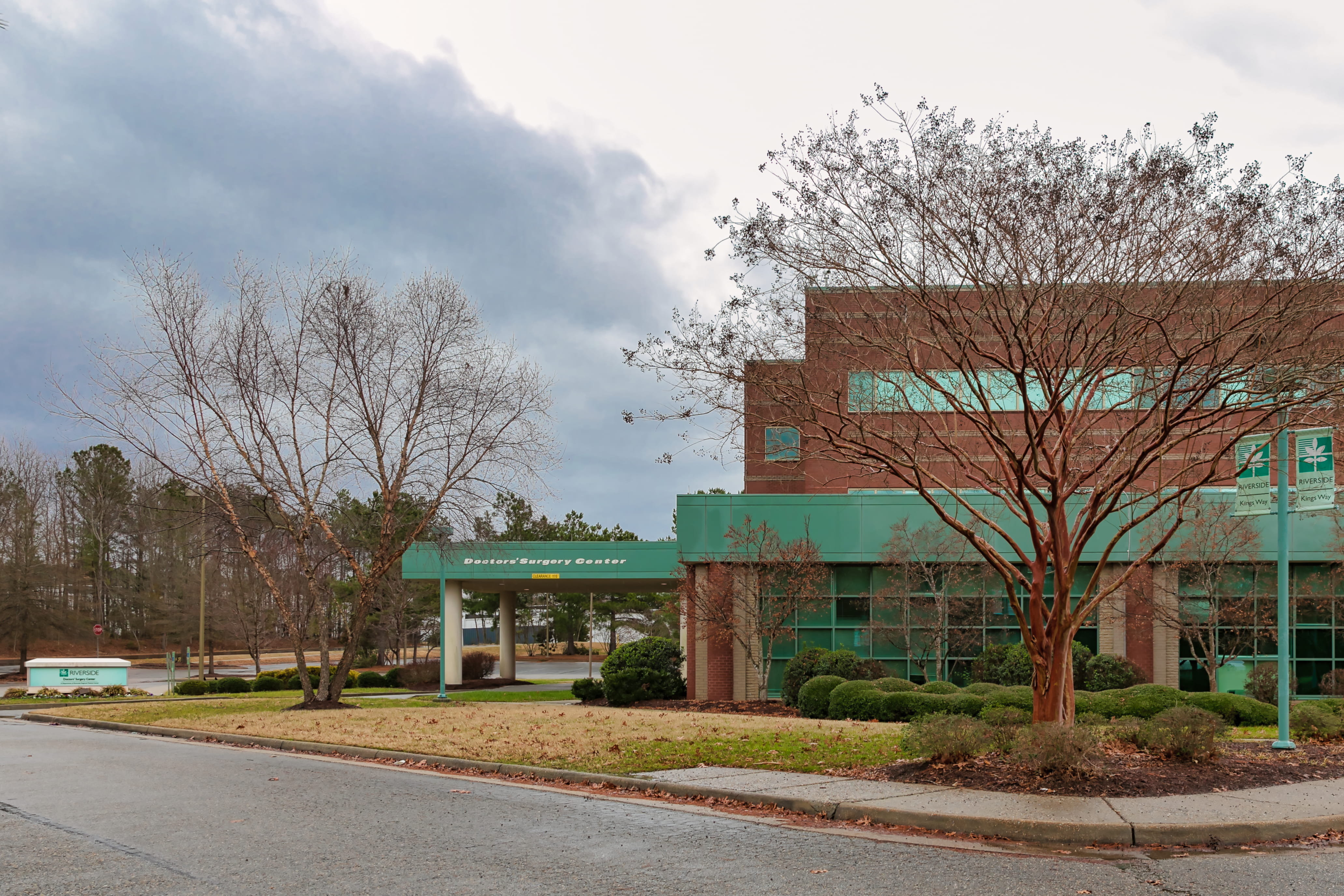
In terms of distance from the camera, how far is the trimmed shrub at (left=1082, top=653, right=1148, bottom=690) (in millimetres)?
24938

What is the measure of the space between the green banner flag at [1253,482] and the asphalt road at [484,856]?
6934 millimetres

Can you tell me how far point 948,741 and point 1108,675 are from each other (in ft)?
51.1

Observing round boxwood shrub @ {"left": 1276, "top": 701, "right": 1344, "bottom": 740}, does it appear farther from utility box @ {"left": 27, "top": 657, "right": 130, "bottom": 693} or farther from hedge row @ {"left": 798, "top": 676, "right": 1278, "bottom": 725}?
utility box @ {"left": 27, "top": 657, "right": 130, "bottom": 693}

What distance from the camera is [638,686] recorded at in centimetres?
3061

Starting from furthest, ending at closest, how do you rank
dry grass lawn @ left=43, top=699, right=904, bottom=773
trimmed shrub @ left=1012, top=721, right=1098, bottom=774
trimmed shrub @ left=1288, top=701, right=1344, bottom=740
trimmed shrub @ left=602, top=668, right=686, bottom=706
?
trimmed shrub @ left=602, top=668, right=686, bottom=706, trimmed shrub @ left=1288, top=701, right=1344, bottom=740, dry grass lawn @ left=43, top=699, right=904, bottom=773, trimmed shrub @ left=1012, top=721, right=1098, bottom=774

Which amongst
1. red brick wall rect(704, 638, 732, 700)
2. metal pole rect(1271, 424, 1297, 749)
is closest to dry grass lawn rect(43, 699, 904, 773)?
red brick wall rect(704, 638, 732, 700)

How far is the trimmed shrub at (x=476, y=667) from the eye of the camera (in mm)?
49188

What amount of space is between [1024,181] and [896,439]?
3.92 m

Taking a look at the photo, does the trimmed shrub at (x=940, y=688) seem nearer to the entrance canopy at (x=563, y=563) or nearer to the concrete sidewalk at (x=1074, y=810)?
the concrete sidewalk at (x=1074, y=810)

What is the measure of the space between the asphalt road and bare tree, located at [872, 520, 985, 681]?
63.3ft

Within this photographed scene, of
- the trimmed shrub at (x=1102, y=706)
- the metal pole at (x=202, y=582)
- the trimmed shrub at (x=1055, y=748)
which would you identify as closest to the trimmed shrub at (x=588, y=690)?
the metal pole at (x=202, y=582)

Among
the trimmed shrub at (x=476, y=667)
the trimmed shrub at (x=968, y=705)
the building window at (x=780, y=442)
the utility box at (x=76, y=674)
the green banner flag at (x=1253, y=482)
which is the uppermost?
the building window at (x=780, y=442)

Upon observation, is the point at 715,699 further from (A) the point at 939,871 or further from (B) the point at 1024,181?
(A) the point at 939,871

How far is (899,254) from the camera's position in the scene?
14.0 meters
